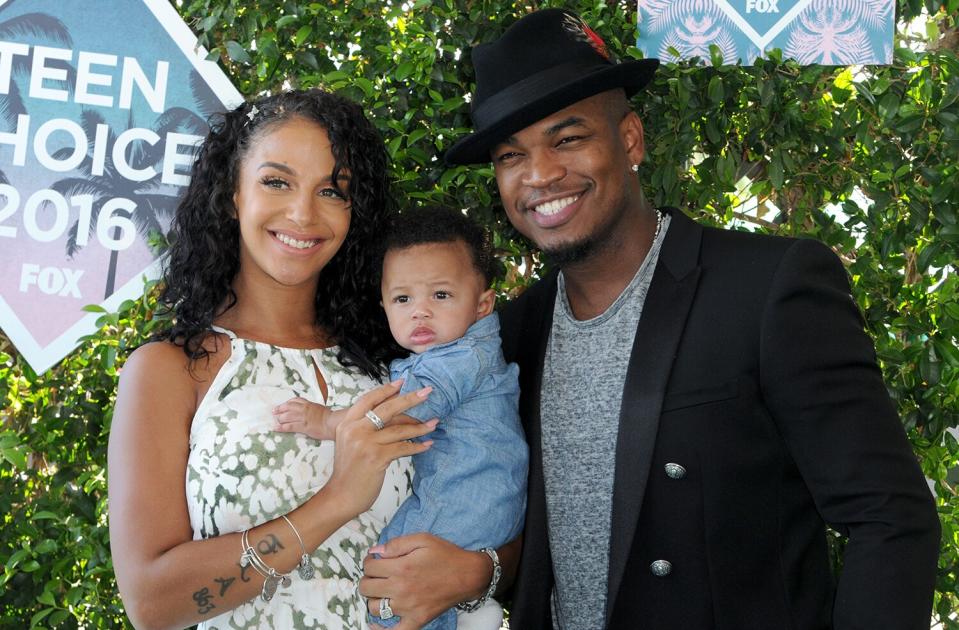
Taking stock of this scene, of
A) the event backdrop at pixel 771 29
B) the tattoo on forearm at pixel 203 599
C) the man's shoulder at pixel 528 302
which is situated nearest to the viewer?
the tattoo on forearm at pixel 203 599

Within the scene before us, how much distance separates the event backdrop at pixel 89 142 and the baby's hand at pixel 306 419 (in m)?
1.10

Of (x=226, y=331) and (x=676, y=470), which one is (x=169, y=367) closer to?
(x=226, y=331)

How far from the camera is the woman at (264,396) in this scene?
203 centimetres

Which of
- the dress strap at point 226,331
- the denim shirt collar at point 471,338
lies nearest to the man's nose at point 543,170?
the denim shirt collar at point 471,338

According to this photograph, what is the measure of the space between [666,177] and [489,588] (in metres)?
1.23

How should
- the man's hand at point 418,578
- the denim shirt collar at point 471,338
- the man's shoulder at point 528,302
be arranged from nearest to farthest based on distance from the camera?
1. the man's hand at point 418,578
2. the denim shirt collar at point 471,338
3. the man's shoulder at point 528,302

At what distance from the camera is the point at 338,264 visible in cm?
262

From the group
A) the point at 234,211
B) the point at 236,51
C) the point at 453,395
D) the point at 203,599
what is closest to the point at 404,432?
the point at 453,395

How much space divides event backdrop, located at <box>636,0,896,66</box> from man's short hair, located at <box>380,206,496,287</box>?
2.78ft

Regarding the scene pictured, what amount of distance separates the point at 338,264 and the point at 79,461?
1008 mm

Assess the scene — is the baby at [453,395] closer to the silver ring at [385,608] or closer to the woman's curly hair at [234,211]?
the silver ring at [385,608]

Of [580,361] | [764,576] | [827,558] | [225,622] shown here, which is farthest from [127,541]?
[827,558]

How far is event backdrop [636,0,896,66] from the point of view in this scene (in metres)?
2.80

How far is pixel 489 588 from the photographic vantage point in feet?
7.39
